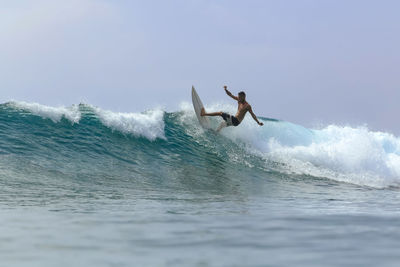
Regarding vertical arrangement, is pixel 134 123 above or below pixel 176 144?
above

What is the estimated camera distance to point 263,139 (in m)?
17.0

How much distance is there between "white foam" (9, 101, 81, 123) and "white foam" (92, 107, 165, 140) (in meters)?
0.79

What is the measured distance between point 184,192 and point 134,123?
684 centimetres

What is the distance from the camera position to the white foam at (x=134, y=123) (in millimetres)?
15039

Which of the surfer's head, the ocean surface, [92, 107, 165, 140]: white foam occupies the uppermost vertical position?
the surfer's head

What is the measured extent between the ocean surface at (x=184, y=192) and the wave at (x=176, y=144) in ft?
0.17

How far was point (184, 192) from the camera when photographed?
8.93m

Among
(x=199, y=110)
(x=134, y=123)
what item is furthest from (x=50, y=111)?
(x=199, y=110)

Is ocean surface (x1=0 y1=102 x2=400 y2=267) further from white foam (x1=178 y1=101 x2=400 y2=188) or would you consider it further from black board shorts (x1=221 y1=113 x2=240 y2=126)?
black board shorts (x1=221 y1=113 x2=240 y2=126)

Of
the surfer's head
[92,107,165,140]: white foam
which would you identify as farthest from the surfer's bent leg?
[92,107,165,140]: white foam

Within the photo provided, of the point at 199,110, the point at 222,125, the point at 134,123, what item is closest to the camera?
the point at 134,123

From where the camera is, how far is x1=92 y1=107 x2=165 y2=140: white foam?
49.3ft

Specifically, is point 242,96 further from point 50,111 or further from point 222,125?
Result: point 50,111

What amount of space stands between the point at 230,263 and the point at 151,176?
7836mm
